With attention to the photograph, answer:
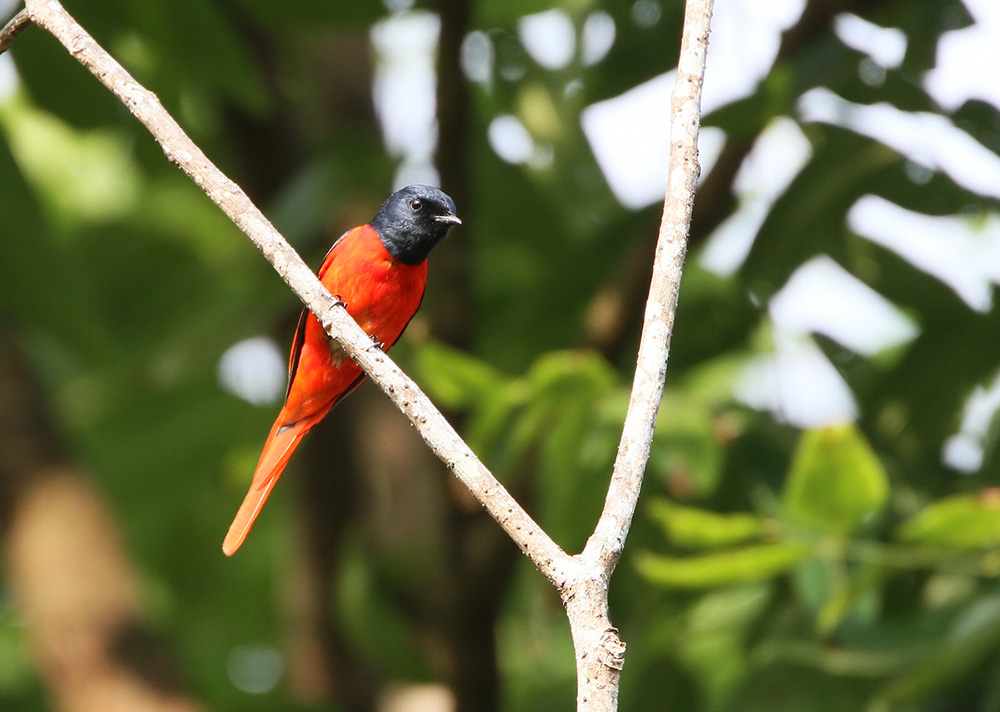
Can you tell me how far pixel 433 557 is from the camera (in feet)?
17.4

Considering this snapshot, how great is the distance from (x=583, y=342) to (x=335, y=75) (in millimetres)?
2236

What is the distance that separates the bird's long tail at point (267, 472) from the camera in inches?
123

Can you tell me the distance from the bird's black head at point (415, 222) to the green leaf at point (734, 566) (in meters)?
1.47

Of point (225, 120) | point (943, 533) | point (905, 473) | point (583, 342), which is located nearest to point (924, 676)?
point (943, 533)

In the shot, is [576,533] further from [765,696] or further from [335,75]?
[335,75]

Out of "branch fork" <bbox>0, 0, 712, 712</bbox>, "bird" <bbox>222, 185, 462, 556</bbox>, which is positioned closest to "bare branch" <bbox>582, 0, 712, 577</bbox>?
"branch fork" <bbox>0, 0, 712, 712</bbox>

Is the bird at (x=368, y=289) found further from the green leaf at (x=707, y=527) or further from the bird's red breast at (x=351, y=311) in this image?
the green leaf at (x=707, y=527)

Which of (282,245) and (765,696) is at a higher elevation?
(282,245)

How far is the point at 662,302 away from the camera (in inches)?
87.3

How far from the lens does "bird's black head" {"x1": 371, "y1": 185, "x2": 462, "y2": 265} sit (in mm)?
4195

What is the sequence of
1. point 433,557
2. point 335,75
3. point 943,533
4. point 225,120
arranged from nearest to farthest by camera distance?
point 943,533
point 433,557
point 225,120
point 335,75

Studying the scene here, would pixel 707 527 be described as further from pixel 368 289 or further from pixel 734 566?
pixel 368 289

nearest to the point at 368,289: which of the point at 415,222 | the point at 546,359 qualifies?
the point at 415,222

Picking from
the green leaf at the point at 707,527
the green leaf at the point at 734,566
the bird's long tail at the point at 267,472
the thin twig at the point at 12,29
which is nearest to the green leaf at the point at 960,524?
the green leaf at the point at 734,566
